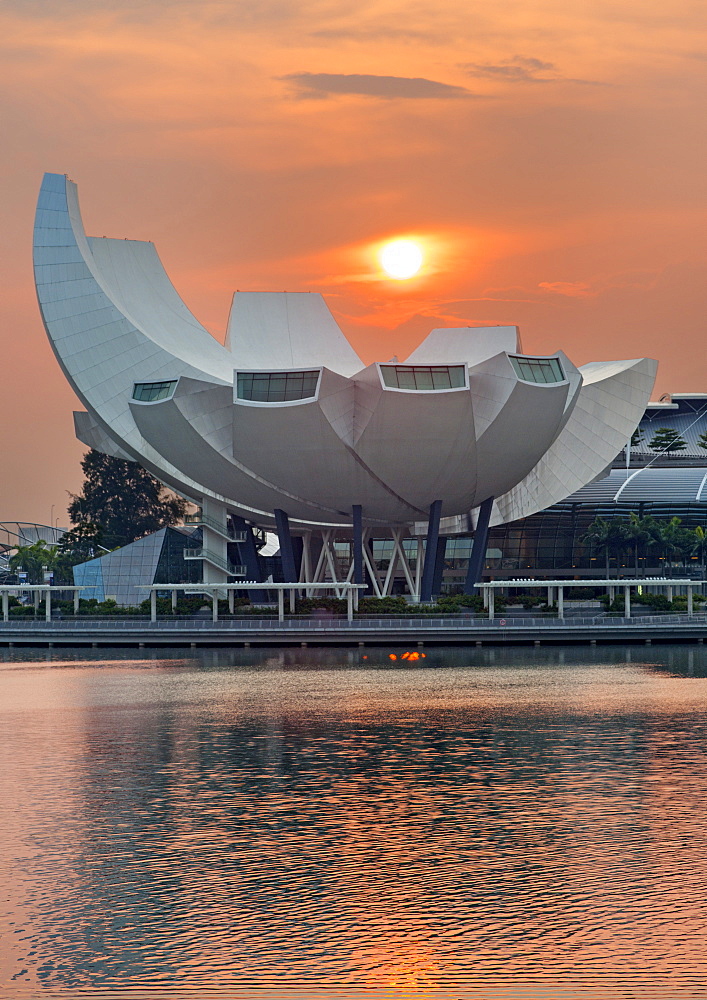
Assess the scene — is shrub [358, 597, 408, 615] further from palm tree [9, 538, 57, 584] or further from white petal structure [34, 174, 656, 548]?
palm tree [9, 538, 57, 584]

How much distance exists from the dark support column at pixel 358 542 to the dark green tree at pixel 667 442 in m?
50.1

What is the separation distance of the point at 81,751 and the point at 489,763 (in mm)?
11578

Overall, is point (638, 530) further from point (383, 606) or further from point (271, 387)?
point (271, 387)

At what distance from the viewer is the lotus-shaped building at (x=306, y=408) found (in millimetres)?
80312

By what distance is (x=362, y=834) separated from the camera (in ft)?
88.2

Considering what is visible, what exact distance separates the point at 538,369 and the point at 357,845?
2359 inches

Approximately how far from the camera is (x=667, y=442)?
13375 cm

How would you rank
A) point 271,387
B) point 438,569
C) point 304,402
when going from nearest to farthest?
point 304,402
point 271,387
point 438,569

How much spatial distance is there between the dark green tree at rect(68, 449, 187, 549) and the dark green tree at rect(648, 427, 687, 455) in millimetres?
52411

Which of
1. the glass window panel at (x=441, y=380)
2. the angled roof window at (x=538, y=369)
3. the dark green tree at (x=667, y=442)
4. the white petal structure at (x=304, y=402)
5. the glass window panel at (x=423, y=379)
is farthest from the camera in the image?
the dark green tree at (x=667, y=442)

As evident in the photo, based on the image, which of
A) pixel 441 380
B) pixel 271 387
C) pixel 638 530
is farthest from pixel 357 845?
pixel 638 530

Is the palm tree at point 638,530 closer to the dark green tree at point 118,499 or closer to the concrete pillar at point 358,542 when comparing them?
the concrete pillar at point 358,542

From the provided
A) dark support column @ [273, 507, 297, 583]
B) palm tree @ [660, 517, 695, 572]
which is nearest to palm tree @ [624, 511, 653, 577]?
palm tree @ [660, 517, 695, 572]

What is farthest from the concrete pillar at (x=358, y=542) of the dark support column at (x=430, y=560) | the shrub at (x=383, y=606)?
the dark support column at (x=430, y=560)
